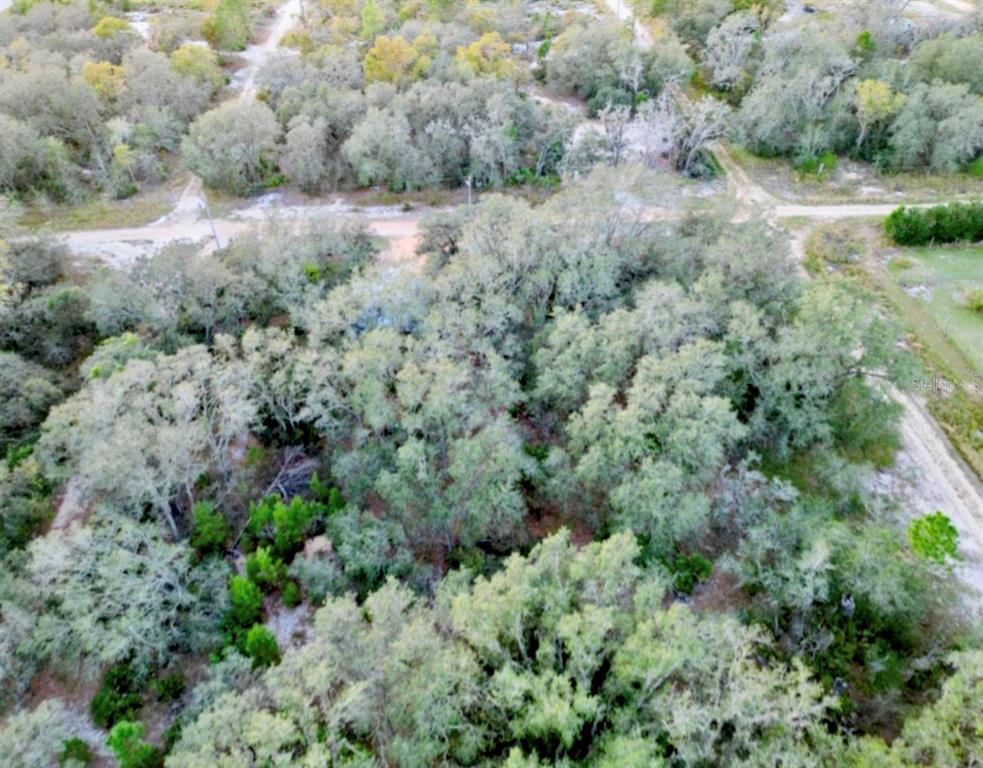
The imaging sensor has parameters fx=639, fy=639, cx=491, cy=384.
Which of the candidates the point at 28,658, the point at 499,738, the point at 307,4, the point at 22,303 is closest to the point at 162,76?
the point at 22,303

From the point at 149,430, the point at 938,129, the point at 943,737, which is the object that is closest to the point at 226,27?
the point at 149,430

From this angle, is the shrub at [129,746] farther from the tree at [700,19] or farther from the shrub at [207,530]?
the tree at [700,19]

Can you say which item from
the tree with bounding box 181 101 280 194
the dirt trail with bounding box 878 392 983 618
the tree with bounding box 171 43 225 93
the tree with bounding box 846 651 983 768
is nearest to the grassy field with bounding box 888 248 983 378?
the dirt trail with bounding box 878 392 983 618

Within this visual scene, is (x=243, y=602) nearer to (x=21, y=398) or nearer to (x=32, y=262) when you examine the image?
(x=21, y=398)

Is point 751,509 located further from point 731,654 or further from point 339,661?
point 339,661

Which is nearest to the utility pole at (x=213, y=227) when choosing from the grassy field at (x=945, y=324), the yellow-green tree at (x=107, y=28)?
the yellow-green tree at (x=107, y=28)

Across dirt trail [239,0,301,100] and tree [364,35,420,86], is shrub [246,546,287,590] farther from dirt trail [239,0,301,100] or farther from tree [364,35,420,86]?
dirt trail [239,0,301,100]
